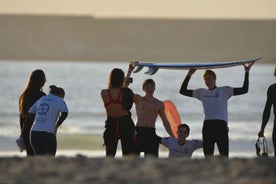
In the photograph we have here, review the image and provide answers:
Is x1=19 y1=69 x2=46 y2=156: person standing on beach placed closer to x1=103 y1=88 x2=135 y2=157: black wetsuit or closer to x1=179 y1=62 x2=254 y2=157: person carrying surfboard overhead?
x1=103 y1=88 x2=135 y2=157: black wetsuit

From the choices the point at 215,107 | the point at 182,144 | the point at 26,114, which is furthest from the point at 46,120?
the point at 215,107

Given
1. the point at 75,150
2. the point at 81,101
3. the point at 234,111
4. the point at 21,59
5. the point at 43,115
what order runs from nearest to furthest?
the point at 43,115, the point at 75,150, the point at 234,111, the point at 81,101, the point at 21,59

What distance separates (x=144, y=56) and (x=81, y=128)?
534 feet

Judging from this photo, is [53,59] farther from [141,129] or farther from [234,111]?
[141,129]

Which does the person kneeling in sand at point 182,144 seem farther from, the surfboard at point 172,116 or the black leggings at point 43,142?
the surfboard at point 172,116

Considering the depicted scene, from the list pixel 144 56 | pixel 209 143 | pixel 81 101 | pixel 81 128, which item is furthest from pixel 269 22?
pixel 209 143

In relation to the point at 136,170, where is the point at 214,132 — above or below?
above

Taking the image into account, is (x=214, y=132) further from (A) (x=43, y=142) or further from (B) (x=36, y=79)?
(B) (x=36, y=79)

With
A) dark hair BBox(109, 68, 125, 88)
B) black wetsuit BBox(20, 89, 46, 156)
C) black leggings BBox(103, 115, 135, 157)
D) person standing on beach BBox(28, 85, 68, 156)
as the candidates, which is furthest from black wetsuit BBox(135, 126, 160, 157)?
black wetsuit BBox(20, 89, 46, 156)

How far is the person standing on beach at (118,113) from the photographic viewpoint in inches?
479

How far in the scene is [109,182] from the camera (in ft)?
29.4

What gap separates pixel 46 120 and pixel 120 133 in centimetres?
78

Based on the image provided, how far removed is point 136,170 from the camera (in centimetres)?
949

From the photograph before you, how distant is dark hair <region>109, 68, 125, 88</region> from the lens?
12.1 metres
